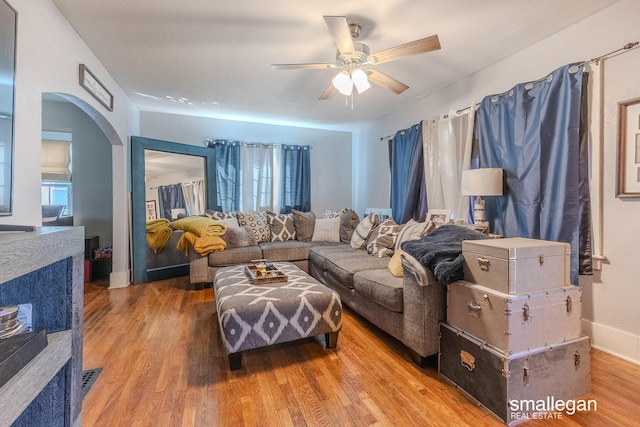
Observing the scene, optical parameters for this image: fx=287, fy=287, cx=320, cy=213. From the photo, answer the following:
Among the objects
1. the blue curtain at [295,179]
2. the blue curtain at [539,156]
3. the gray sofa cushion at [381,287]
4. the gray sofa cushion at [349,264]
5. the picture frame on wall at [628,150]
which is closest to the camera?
the picture frame on wall at [628,150]

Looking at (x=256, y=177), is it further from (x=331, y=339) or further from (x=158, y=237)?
(x=331, y=339)

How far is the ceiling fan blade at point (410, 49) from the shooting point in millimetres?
1723

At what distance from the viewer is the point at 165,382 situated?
164cm

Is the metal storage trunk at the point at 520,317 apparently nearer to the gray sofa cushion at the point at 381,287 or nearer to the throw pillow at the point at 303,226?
the gray sofa cushion at the point at 381,287

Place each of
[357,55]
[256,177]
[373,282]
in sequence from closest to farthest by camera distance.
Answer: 1. [357,55]
2. [373,282]
3. [256,177]

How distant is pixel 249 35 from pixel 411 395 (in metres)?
2.63

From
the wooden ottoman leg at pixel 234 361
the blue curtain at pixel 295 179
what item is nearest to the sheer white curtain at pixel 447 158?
the blue curtain at pixel 295 179

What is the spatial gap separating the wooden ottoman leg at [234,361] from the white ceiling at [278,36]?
221 centimetres

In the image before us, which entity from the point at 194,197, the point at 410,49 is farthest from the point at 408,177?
the point at 194,197

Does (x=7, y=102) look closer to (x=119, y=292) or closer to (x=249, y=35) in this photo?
(x=249, y=35)

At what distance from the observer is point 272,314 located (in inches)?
69.5

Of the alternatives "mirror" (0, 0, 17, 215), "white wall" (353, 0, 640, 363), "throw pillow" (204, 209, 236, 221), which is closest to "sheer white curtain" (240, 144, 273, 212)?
"throw pillow" (204, 209, 236, 221)

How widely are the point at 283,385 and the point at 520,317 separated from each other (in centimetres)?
127

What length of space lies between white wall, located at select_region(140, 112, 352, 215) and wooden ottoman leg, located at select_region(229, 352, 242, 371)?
3.50 m
